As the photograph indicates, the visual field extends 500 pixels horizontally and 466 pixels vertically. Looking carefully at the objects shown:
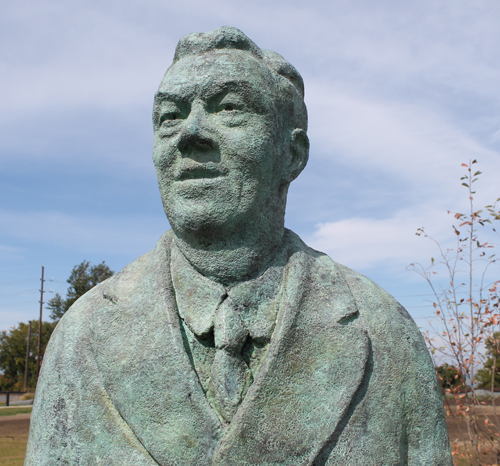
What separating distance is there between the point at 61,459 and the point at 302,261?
4.81 ft

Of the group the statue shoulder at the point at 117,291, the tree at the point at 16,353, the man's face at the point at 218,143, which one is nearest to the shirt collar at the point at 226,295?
the statue shoulder at the point at 117,291

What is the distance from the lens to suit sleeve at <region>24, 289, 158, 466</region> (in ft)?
7.71

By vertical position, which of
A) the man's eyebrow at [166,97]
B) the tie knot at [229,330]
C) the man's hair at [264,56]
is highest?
the man's hair at [264,56]

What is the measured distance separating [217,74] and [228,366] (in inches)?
54.1

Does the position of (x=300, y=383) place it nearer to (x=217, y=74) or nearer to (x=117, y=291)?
(x=117, y=291)

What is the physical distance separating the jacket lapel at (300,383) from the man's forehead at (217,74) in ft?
3.17

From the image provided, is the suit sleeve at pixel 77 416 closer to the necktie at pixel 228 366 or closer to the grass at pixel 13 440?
the necktie at pixel 228 366

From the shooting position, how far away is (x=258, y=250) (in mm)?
2559

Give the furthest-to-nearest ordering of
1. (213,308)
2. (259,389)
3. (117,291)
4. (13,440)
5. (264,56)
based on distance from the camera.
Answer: (13,440)
(264,56)
(117,291)
(213,308)
(259,389)

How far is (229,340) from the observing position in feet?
7.82

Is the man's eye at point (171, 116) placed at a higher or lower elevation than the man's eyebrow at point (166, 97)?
lower

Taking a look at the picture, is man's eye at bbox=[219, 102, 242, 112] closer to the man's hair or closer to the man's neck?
the man's hair

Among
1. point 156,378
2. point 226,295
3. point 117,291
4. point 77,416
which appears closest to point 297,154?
point 226,295

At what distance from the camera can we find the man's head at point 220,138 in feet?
8.06
